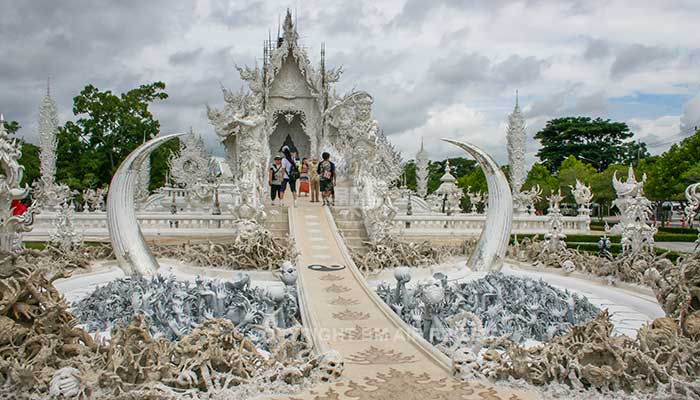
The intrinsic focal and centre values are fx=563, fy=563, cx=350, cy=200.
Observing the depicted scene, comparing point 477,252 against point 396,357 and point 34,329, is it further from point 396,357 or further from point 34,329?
point 34,329

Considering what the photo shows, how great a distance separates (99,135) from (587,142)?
32584mm

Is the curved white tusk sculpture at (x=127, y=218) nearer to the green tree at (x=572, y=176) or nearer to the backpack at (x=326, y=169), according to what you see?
the backpack at (x=326, y=169)

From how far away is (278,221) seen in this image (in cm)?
Result: 1173

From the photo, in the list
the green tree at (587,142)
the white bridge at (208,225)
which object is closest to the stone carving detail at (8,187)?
the white bridge at (208,225)

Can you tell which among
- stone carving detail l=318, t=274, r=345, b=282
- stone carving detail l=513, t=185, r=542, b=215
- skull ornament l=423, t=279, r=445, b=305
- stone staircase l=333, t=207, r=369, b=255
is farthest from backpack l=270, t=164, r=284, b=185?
stone carving detail l=513, t=185, r=542, b=215

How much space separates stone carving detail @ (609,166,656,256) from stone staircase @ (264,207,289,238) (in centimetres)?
612

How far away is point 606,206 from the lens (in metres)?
35.0

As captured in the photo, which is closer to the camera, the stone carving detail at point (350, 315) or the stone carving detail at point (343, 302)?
the stone carving detail at point (350, 315)

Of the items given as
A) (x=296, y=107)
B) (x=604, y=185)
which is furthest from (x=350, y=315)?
(x=604, y=185)

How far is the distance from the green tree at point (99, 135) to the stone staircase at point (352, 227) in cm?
1761

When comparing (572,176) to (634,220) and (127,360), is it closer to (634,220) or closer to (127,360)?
(634,220)

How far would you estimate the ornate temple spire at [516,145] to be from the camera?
23.3 metres

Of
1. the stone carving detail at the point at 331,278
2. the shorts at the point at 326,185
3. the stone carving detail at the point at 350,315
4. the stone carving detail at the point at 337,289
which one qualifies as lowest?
the stone carving detail at the point at 350,315

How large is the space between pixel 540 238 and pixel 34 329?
1335 cm
